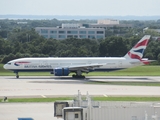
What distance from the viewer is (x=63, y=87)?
73.2 m

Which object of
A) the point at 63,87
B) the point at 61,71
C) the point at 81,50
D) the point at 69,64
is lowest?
the point at 81,50

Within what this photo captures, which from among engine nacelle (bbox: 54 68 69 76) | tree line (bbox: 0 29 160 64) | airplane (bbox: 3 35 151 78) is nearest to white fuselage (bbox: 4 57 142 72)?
airplane (bbox: 3 35 151 78)

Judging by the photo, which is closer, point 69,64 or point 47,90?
point 47,90

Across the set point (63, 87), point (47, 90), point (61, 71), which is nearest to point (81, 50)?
point (61, 71)

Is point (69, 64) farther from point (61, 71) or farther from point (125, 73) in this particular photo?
point (125, 73)

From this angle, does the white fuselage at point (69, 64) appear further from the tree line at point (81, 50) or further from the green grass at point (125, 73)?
the tree line at point (81, 50)

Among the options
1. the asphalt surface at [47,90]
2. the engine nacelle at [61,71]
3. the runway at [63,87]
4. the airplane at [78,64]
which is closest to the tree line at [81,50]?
the airplane at [78,64]

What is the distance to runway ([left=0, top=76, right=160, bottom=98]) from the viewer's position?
2569 inches

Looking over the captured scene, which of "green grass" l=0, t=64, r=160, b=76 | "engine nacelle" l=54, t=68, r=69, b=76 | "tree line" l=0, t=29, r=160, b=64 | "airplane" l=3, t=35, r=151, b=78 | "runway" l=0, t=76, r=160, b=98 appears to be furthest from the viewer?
"tree line" l=0, t=29, r=160, b=64

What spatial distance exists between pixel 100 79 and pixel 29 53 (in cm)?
5609

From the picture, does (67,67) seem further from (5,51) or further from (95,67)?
(5,51)

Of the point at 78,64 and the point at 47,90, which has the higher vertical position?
the point at 47,90

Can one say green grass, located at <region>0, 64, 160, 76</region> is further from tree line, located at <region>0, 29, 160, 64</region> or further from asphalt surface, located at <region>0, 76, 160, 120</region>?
tree line, located at <region>0, 29, 160, 64</region>

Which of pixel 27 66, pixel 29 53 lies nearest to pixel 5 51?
pixel 29 53
